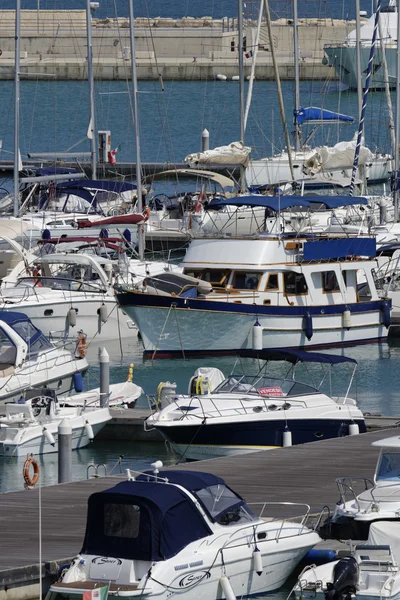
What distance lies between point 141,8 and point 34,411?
460 feet

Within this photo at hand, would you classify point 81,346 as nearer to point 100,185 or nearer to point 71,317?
point 71,317

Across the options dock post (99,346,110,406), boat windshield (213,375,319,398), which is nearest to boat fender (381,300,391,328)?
dock post (99,346,110,406)

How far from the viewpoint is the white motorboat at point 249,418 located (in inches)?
856

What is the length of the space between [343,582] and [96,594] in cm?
230

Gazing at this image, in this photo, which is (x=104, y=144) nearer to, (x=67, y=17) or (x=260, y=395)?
(x=260, y=395)

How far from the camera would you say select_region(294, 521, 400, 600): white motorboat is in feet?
46.7

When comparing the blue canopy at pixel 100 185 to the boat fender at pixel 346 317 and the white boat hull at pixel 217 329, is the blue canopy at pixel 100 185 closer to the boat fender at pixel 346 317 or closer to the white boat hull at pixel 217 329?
the white boat hull at pixel 217 329

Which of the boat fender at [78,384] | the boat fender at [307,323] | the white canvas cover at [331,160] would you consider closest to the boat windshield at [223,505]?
the boat fender at [78,384]

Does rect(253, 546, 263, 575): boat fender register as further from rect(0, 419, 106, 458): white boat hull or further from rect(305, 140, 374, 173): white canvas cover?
rect(305, 140, 374, 173): white canvas cover

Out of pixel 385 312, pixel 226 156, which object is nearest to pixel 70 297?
pixel 385 312

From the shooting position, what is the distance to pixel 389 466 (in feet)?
55.5

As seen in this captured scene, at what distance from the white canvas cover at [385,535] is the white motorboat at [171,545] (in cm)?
93

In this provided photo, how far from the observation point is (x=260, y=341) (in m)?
29.6

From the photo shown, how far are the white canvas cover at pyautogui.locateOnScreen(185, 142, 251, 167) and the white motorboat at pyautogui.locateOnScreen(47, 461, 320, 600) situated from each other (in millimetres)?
35667
